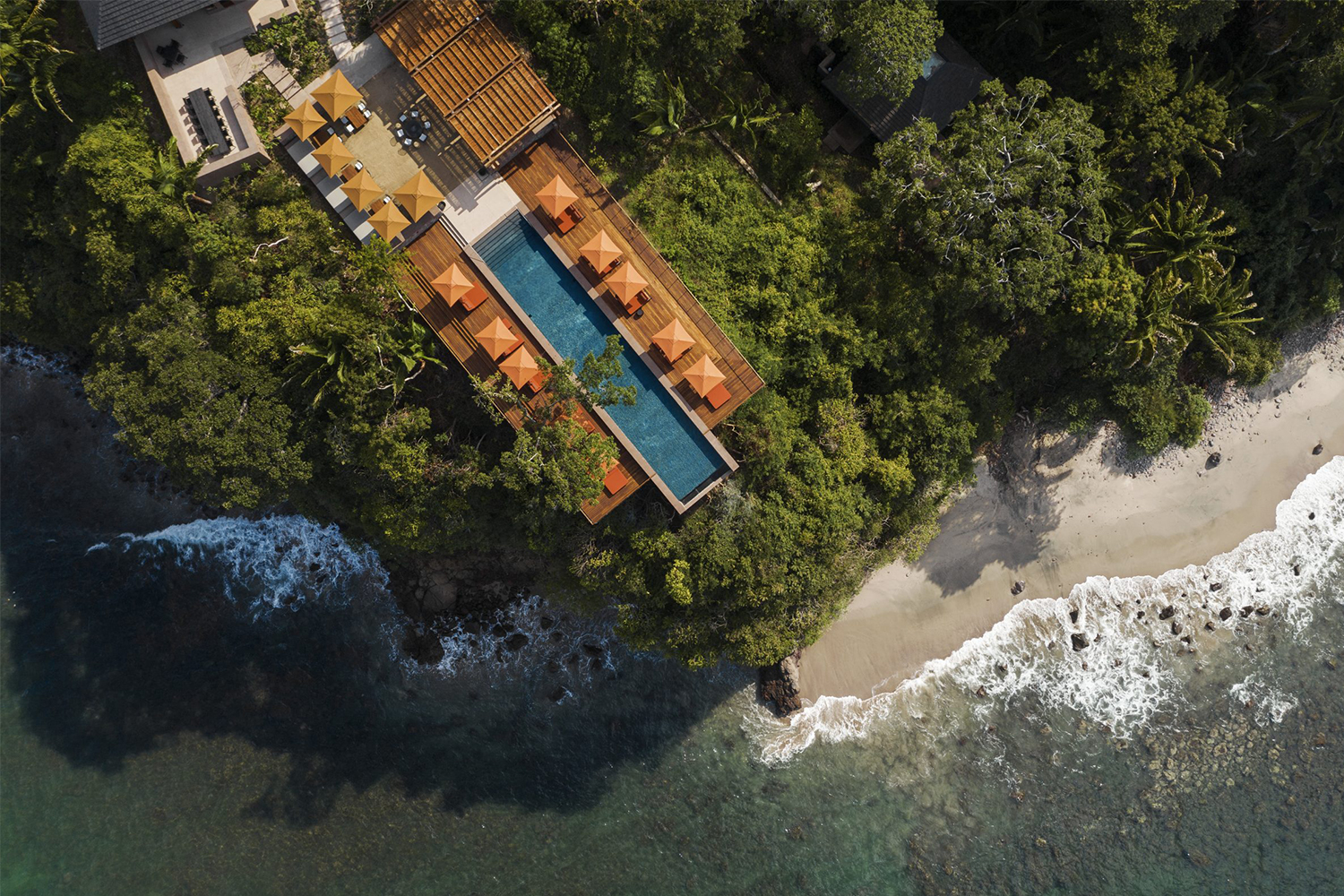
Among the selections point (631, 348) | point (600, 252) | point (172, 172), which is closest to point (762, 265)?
point (631, 348)

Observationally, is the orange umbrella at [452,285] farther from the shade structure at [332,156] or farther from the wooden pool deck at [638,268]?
the shade structure at [332,156]

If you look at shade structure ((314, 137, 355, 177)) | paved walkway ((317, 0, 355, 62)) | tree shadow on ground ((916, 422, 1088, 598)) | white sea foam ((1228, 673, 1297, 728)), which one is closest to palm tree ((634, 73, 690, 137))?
shade structure ((314, 137, 355, 177))

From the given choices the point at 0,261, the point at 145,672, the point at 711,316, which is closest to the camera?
the point at 711,316

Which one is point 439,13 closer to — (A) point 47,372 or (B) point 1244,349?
(A) point 47,372

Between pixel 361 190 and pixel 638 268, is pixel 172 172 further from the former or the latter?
pixel 638 268

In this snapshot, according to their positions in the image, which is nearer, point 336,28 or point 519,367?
point 519,367

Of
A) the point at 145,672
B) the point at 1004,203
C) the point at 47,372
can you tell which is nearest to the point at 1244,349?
the point at 1004,203
